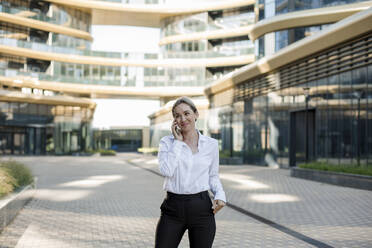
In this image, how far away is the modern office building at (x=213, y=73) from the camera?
21125 millimetres

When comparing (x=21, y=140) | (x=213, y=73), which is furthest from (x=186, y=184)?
(x=213, y=73)

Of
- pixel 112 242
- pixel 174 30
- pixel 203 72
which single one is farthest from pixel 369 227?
A: pixel 174 30

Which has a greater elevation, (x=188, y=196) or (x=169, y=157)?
(x=169, y=157)

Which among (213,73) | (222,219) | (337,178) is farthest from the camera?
(213,73)

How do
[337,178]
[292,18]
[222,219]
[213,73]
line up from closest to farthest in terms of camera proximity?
1. [222,219]
2. [337,178]
3. [292,18]
4. [213,73]

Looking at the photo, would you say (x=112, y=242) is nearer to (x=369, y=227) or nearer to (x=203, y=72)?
(x=369, y=227)

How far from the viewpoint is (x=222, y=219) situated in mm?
9281

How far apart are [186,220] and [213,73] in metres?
55.9

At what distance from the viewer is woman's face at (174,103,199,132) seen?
341 cm

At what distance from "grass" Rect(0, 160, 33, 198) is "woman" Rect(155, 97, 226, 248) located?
6772 mm

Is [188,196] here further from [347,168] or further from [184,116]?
[347,168]

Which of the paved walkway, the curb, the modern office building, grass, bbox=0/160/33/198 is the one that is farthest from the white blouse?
the modern office building

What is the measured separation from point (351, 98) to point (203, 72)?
3687cm

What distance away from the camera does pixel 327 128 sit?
73.0 feet
